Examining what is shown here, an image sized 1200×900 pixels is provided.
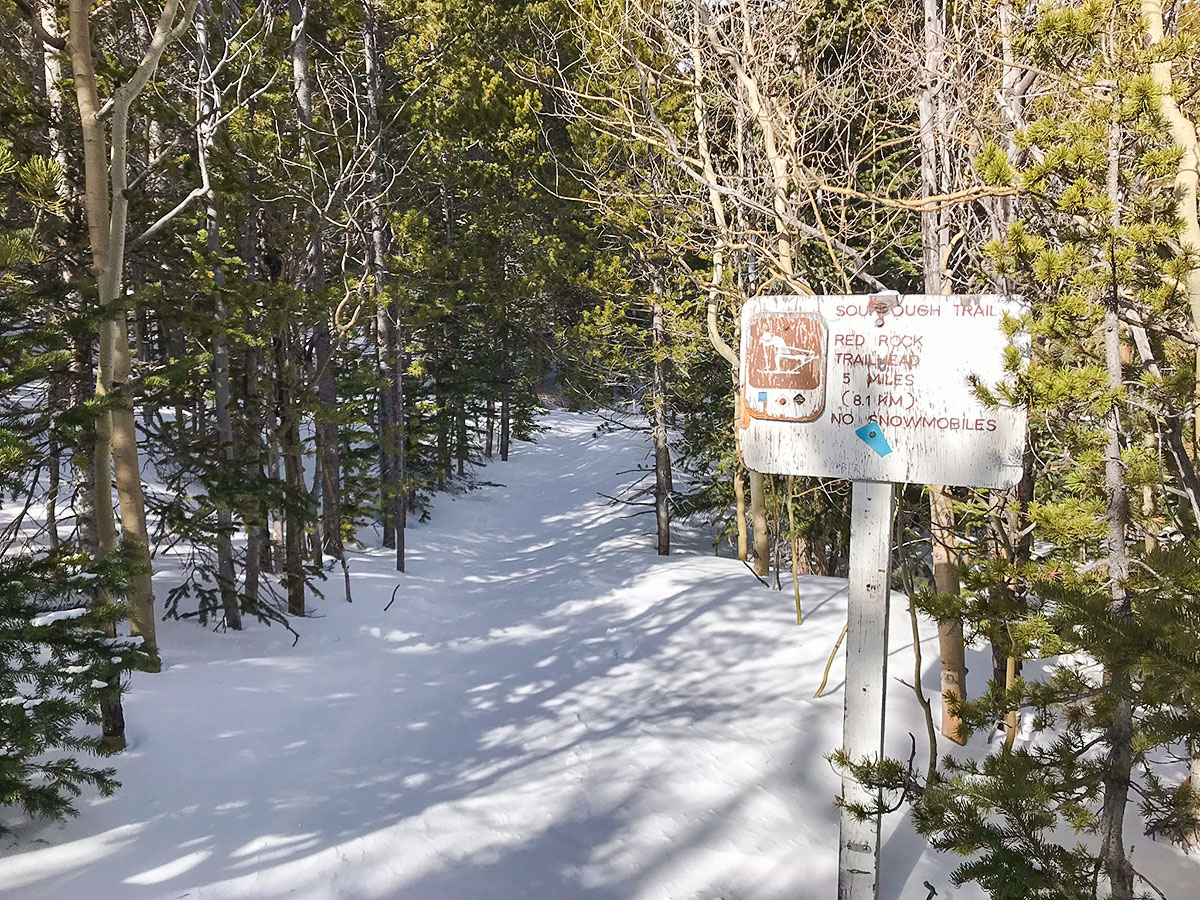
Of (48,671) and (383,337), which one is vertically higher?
(383,337)

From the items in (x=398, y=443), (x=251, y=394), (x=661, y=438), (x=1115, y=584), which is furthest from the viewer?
(x=661, y=438)

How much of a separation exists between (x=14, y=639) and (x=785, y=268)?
5.55 m

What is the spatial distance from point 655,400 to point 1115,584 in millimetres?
10554

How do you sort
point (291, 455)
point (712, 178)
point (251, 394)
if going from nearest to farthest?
point (712, 178)
point (251, 394)
point (291, 455)

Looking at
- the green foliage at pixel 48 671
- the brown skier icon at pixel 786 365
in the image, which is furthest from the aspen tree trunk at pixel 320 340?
the brown skier icon at pixel 786 365

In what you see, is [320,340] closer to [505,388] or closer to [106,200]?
[106,200]

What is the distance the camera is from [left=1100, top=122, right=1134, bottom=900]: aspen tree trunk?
114 inches

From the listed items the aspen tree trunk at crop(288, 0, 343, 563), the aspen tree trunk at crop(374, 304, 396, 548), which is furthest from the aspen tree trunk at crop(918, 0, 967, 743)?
the aspen tree trunk at crop(374, 304, 396, 548)

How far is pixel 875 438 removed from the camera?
3205 mm

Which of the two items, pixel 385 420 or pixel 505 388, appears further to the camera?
pixel 505 388

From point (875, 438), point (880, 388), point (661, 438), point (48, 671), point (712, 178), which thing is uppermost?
point (712, 178)

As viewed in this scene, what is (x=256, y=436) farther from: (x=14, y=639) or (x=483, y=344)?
(x=483, y=344)

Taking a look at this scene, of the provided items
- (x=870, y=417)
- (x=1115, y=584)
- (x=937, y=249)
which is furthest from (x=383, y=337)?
(x=1115, y=584)

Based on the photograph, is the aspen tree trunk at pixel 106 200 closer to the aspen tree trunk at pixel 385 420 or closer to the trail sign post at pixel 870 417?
the trail sign post at pixel 870 417
